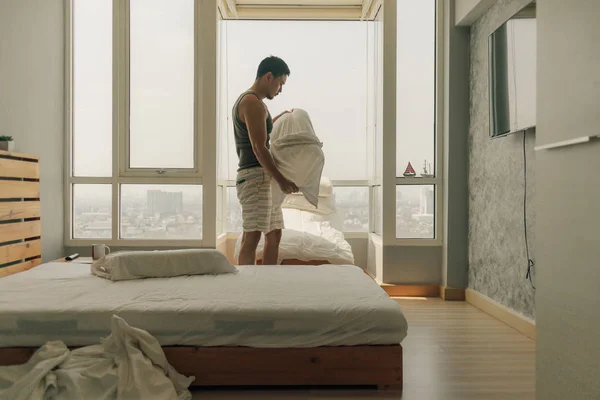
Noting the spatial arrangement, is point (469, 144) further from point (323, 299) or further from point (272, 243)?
point (323, 299)

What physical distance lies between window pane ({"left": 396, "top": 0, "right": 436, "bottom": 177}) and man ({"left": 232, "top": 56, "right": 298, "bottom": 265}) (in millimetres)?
1361

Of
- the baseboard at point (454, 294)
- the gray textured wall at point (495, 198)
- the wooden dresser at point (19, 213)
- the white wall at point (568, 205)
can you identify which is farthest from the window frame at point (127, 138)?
the white wall at point (568, 205)

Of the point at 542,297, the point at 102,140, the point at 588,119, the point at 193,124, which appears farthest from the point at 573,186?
the point at 102,140

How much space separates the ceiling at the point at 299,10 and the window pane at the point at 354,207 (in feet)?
5.34

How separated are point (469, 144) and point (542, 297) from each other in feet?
7.84

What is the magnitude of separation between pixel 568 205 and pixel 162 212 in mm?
3322

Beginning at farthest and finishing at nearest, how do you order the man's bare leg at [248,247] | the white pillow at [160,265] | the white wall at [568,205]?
the man's bare leg at [248,247], the white pillow at [160,265], the white wall at [568,205]

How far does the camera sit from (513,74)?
116 inches

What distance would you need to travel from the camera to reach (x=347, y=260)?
3926mm

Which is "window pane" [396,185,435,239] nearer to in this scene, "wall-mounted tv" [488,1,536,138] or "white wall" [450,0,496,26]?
"wall-mounted tv" [488,1,536,138]

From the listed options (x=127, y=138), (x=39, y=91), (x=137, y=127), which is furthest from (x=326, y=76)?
(x=39, y=91)

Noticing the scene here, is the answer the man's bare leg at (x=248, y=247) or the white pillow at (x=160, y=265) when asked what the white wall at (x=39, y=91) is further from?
the man's bare leg at (x=248, y=247)

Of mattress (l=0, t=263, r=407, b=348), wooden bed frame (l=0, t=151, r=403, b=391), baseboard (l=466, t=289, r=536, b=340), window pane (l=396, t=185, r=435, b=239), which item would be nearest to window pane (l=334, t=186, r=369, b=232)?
window pane (l=396, t=185, r=435, b=239)

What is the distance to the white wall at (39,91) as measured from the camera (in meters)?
3.36
